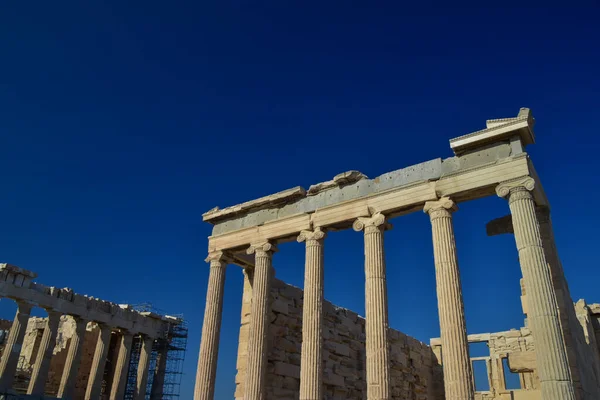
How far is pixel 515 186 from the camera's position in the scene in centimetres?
1327

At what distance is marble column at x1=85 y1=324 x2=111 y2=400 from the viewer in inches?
1097

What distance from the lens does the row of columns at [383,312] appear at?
11.7 meters

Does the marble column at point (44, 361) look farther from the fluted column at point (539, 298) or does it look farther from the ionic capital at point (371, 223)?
the fluted column at point (539, 298)

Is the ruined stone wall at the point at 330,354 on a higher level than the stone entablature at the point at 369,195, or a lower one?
lower

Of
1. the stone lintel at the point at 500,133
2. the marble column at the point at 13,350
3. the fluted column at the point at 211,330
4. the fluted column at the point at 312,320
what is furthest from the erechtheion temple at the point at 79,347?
the stone lintel at the point at 500,133

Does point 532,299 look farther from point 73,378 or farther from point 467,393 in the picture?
point 73,378

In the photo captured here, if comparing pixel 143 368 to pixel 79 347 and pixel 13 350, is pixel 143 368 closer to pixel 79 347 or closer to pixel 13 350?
pixel 79 347

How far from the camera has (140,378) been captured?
3047 centimetres

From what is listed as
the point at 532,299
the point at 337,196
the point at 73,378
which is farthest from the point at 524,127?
the point at 73,378

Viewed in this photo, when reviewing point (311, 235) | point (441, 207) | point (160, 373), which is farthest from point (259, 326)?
point (160, 373)

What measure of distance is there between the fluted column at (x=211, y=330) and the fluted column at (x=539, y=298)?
10.4 meters

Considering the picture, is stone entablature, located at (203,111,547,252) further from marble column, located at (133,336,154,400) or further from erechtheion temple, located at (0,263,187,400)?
marble column, located at (133,336,154,400)

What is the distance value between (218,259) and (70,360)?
47.2 ft

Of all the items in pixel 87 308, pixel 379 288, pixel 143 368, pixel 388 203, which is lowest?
pixel 143 368
